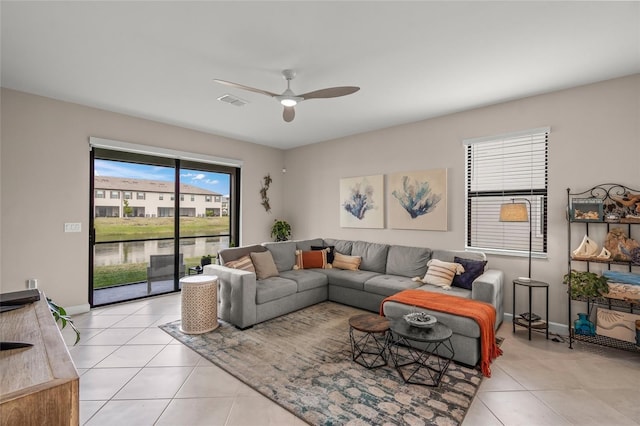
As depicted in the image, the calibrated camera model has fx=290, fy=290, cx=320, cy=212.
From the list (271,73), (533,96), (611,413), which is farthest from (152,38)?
(611,413)

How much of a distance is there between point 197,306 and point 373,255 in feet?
9.06

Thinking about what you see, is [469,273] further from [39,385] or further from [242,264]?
[39,385]

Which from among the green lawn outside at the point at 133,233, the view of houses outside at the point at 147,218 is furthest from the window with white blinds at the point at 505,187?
the green lawn outside at the point at 133,233

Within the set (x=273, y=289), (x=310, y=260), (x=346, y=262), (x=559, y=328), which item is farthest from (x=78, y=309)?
(x=559, y=328)

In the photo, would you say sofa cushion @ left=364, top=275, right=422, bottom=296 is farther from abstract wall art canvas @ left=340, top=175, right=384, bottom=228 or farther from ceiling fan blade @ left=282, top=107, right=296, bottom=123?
ceiling fan blade @ left=282, top=107, right=296, bottom=123

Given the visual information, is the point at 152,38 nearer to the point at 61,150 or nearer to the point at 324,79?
the point at 324,79

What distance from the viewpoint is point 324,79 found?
3.21m

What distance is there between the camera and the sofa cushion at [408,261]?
14.1 feet

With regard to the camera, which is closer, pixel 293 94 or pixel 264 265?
pixel 293 94

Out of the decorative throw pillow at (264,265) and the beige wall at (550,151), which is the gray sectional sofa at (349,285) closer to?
the decorative throw pillow at (264,265)

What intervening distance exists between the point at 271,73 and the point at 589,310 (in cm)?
444

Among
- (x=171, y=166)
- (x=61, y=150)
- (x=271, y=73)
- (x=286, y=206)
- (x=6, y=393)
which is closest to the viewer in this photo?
(x=6, y=393)

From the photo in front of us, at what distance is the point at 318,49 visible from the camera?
264 cm

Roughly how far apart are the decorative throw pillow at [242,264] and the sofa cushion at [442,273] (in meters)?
2.41
